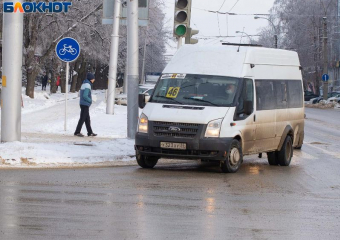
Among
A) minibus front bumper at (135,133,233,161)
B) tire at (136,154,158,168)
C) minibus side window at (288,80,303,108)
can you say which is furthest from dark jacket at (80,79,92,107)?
minibus front bumper at (135,133,233,161)

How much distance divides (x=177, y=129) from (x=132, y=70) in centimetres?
516

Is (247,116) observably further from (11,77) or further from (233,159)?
(11,77)

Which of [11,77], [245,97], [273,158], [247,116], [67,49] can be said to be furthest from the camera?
[67,49]

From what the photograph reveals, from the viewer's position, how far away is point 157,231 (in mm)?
7820

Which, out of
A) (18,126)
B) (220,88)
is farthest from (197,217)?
(18,126)

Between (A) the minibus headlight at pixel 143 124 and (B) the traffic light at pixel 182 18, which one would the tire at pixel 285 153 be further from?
(B) the traffic light at pixel 182 18

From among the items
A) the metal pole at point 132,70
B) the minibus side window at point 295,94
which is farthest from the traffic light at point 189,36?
the minibus side window at point 295,94

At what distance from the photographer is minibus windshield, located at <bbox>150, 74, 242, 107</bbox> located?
1437cm

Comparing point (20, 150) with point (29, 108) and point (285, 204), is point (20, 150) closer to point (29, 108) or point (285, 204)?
point (285, 204)

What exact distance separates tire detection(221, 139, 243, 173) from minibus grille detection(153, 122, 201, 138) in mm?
763

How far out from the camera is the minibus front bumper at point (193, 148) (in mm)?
13695

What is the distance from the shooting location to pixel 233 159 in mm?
14164

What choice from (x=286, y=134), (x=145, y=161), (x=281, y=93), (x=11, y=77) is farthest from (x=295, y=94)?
(x=11, y=77)

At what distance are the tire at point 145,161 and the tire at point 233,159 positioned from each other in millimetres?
1374
